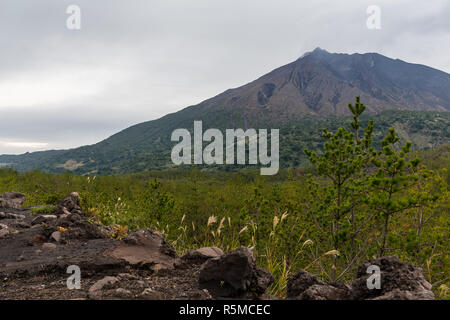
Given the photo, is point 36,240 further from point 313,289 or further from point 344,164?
point 344,164

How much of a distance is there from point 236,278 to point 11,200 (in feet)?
51.4

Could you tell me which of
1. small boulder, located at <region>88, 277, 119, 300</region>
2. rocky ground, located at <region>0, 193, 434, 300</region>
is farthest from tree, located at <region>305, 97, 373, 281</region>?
small boulder, located at <region>88, 277, 119, 300</region>

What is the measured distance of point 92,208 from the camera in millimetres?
10680

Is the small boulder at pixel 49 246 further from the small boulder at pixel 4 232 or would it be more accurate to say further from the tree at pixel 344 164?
the tree at pixel 344 164

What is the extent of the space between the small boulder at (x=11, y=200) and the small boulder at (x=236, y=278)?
44.1 ft

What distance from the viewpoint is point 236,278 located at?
3842mm

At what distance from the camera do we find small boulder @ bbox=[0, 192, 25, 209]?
1304cm

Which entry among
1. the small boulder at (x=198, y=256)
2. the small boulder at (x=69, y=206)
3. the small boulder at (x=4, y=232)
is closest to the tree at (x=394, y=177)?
the small boulder at (x=198, y=256)

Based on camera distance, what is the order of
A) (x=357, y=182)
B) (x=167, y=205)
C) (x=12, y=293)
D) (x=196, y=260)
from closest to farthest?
(x=12, y=293) < (x=196, y=260) < (x=357, y=182) < (x=167, y=205)
